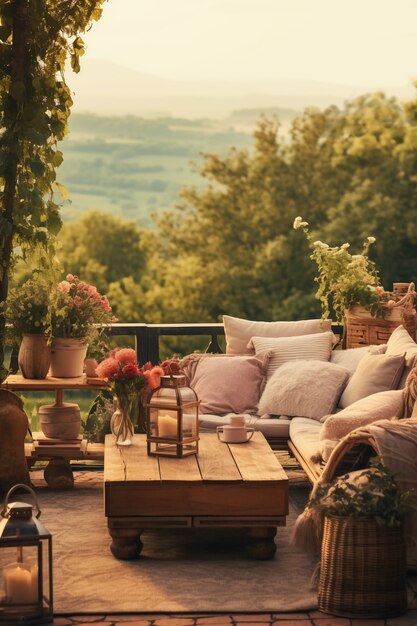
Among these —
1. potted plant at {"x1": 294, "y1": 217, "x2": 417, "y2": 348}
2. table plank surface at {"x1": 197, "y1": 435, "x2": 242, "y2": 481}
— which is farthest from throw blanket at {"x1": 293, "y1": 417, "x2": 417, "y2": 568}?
potted plant at {"x1": 294, "y1": 217, "x2": 417, "y2": 348}

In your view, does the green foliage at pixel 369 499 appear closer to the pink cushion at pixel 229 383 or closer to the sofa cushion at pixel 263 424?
the sofa cushion at pixel 263 424

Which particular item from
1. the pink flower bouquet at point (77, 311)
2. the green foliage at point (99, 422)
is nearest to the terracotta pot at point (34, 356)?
the pink flower bouquet at point (77, 311)

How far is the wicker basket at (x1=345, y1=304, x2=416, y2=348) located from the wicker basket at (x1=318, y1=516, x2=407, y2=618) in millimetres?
2711

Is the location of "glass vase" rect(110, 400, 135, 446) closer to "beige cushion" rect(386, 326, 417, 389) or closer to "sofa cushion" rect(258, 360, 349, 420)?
"sofa cushion" rect(258, 360, 349, 420)

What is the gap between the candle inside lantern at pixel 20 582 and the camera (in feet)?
12.2

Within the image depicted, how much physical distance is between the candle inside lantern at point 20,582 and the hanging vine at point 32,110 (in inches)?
93.0

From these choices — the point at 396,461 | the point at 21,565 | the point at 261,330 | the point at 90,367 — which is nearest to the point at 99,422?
the point at 90,367

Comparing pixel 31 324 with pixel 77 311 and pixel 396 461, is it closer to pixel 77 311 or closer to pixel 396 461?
pixel 77 311

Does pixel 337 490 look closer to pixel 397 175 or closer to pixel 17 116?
pixel 17 116

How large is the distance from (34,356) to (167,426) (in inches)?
54.7

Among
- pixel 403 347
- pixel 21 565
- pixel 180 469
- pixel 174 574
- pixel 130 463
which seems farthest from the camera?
pixel 403 347

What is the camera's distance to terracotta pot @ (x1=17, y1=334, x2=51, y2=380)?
6.25 metres

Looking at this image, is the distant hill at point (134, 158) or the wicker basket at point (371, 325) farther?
the distant hill at point (134, 158)

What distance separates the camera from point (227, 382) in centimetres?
646
